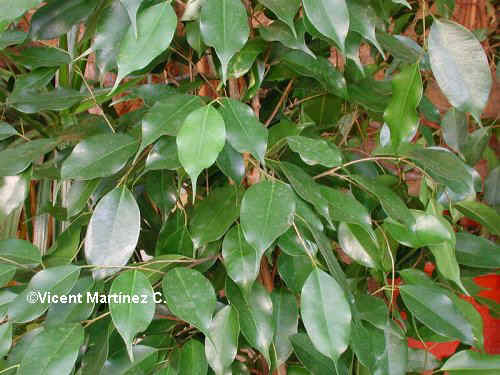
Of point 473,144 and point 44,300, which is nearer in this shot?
point 44,300

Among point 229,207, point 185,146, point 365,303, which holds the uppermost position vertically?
point 185,146

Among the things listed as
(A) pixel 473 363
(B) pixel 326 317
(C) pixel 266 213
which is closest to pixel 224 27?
(C) pixel 266 213

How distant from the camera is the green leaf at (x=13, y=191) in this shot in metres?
0.58

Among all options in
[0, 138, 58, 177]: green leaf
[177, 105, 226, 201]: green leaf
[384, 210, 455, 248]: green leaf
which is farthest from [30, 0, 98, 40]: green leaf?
[384, 210, 455, 248]: green leaf

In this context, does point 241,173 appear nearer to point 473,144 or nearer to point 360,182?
point 360,182

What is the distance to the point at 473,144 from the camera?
859mm

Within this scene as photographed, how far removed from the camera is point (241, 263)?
1.61 ft

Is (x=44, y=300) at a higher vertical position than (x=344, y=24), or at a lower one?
lower

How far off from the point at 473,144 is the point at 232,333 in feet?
1.87

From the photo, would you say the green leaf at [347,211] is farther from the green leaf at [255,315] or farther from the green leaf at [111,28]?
the green leaf at [111,28]

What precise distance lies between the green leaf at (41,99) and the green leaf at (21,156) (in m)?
0.06

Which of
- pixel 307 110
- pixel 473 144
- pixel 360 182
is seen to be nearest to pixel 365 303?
pixel 360 182

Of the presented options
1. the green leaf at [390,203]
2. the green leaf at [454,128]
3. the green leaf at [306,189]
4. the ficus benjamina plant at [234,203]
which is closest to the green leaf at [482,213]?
the ficus benjamina plant at [234,203]

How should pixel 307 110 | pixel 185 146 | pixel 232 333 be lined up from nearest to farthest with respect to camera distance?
pixel 185 146 → pixel 232 333 → pixel 307 110
